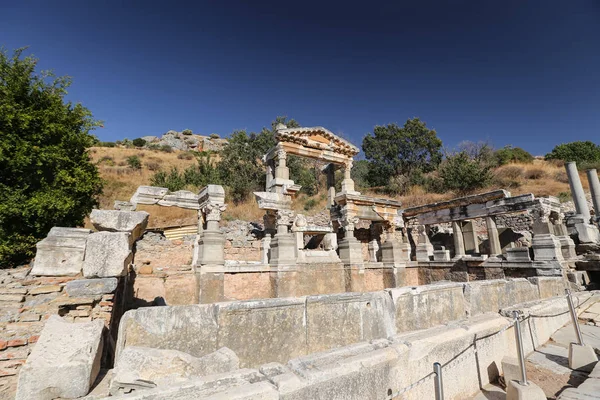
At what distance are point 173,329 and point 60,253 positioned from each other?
264cm

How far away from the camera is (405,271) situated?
12.4 m

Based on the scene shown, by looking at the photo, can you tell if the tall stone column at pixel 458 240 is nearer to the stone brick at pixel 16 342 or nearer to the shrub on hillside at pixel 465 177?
the shrub on hillside at pixel 465 177

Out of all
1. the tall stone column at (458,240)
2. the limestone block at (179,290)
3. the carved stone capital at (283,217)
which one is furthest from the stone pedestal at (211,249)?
the tall stone column at (458,240)

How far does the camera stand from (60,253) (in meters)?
3.96

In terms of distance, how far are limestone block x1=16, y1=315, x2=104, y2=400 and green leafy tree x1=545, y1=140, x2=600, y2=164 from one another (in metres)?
43.6

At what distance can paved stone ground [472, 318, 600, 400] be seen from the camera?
3.25 metres

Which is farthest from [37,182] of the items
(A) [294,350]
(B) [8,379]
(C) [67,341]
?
(A) [294,350]

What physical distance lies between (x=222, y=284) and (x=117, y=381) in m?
6.61

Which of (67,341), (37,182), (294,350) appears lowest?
(294,350)

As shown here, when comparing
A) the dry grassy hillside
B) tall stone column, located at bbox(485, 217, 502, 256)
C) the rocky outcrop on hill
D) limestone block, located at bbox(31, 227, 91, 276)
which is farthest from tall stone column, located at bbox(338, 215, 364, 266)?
the rocky outcrop on hill

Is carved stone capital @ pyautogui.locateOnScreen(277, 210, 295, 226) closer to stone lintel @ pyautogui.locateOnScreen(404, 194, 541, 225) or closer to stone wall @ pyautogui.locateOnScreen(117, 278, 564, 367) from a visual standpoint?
stone wall @ pyautogui.locateOnScreen(117, 278, 564, 367)

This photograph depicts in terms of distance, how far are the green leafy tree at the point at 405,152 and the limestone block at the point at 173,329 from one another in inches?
1141

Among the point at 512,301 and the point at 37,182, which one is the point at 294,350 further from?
the point at 37,182

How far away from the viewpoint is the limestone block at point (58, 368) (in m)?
2.29
